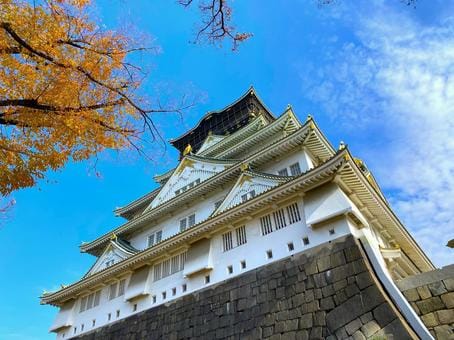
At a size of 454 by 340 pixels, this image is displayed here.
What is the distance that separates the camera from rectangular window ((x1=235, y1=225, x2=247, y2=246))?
42.0ft

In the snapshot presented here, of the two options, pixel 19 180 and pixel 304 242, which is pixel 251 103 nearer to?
pixel 304 242

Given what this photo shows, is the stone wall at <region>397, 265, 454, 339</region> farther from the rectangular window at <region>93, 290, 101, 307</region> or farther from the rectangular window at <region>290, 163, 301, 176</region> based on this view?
the rectangular window at <region>93, 290, 101, 307</region>

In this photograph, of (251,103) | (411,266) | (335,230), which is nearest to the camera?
(335,230)

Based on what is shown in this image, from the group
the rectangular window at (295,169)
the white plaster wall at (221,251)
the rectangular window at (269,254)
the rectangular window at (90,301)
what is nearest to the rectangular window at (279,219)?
the white plaster wall at (221,251)

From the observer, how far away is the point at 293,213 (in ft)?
39.2

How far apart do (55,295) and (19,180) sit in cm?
1400

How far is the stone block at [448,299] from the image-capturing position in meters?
8.31

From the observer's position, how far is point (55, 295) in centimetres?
1816

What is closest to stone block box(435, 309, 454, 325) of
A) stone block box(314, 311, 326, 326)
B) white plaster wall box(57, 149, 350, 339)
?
stone block box(314, 311, 326, 326)

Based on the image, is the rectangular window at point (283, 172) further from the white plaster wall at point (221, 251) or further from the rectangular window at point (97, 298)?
the rectangular window at point (97, 298)

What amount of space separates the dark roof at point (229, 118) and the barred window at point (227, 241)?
11.4 meters

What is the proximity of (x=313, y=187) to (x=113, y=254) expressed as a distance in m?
12.1

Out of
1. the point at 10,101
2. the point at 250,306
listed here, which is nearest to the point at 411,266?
the point at 250,306

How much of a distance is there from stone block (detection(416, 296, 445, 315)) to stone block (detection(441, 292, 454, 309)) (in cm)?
9
